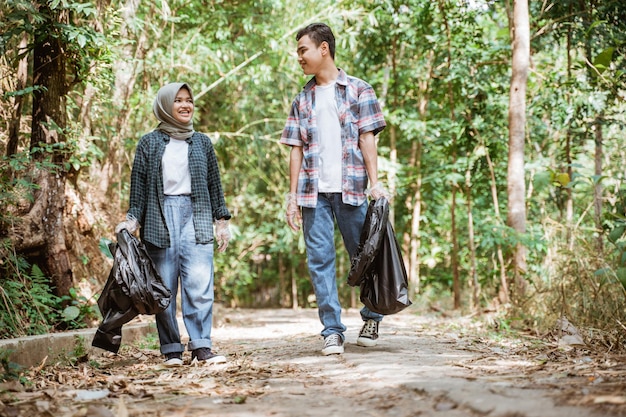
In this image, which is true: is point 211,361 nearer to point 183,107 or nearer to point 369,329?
point 369,329

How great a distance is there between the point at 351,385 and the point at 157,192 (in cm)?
194

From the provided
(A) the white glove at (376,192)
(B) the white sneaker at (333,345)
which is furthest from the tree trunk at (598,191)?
(B) the white sneaker at (333,345)

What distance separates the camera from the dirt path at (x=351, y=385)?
2572 millimetres

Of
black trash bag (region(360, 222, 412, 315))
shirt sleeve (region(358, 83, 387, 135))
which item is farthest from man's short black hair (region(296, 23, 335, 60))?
black trash bag (region(360, 222, 412, 315))

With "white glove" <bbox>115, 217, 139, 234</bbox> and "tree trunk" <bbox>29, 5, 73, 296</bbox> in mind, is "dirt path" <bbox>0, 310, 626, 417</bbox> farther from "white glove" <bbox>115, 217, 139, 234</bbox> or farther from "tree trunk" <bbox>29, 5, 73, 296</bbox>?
"tree trunk" <bbox>29, 5, 73, 296</bbox>

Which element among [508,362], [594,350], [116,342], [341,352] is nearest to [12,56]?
[116,342]

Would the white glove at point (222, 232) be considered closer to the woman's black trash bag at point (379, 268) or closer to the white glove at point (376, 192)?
the woman's black trash bag at point (379, 268)

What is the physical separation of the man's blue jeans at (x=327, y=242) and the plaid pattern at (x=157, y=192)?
0.64 meters

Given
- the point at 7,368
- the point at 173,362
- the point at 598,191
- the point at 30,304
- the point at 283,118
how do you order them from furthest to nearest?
1. the point at 283,118
2. the point at 598,191
3. the point at 30,304
4. the point at 173,362
5. the point at 7,368

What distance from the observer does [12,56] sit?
602 centimetres

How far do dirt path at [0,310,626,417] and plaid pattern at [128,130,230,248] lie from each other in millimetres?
872

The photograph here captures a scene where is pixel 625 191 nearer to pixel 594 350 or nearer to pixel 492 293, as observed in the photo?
pixel 594 350

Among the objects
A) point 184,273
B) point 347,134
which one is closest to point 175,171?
point 184,273

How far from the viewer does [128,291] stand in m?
4.16
